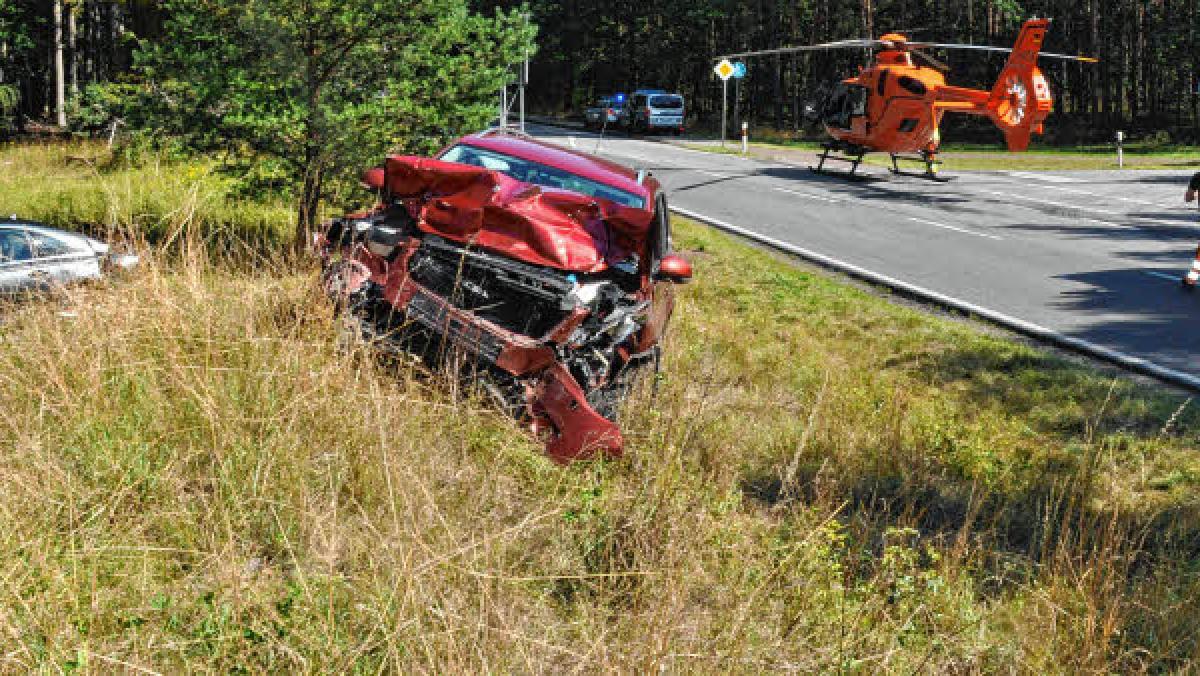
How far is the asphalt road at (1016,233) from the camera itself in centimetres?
1173

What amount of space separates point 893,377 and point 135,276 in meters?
6.63

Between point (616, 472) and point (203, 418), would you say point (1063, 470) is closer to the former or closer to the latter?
point (616, 472)

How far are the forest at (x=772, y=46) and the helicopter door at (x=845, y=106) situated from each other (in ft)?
28.2

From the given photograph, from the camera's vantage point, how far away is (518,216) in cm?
700

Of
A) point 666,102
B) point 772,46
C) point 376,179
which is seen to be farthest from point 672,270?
point 772,46

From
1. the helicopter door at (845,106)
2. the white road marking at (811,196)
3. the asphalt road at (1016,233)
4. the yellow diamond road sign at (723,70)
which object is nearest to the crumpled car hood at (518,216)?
the asphalt road at (1016,233)

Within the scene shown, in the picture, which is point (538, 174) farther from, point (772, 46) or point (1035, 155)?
point (772, 46)

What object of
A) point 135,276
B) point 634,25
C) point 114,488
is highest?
point 634,25

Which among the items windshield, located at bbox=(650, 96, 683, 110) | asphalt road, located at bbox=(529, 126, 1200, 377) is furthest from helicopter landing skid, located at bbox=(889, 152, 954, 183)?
windshield, located at bbox=(650, 96, 683, 110)

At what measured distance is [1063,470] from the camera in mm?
7336

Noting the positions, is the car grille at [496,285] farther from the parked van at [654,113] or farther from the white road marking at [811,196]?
the parked van at [654,113]

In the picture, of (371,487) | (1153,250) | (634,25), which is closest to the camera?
(371,487)

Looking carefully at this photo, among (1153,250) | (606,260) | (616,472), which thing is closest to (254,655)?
(616,472)

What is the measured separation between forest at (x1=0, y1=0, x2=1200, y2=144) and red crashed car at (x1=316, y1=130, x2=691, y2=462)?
70.7 feet
